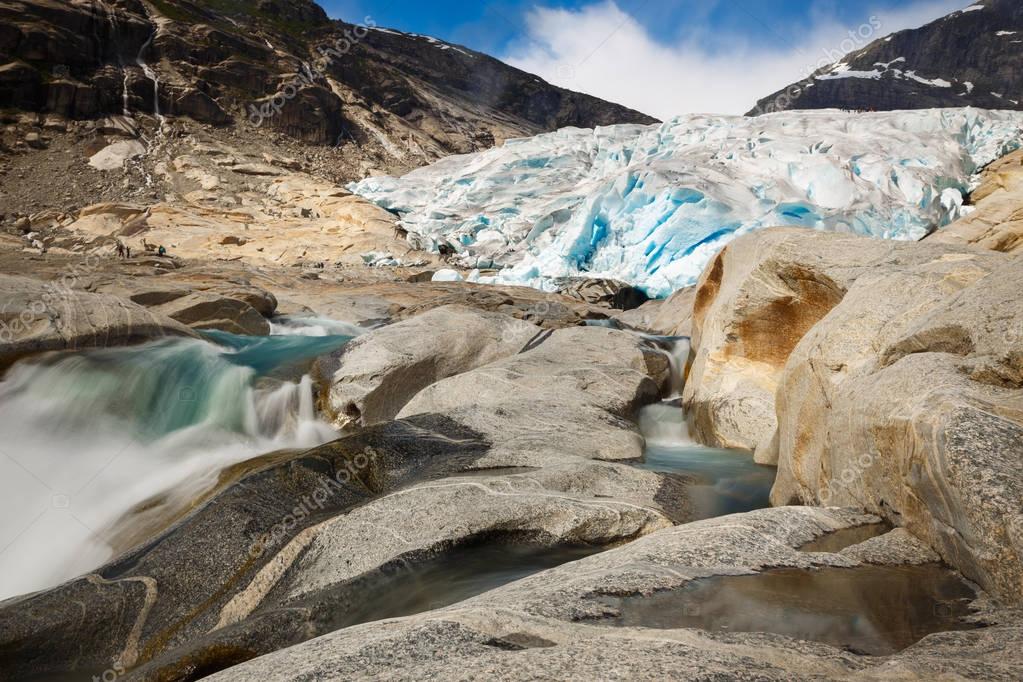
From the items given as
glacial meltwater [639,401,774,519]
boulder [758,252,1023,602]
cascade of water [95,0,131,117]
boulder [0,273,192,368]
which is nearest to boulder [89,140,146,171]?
cascade of water [95,0,131,117]

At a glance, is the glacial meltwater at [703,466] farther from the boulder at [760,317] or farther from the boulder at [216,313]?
the boulder at [216,313]

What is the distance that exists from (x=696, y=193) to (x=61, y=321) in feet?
61.7

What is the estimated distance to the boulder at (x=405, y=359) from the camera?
30.4 ft

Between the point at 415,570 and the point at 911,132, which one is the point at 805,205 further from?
the point at 415,570

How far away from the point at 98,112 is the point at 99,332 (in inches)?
1548

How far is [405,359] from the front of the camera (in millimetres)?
9672

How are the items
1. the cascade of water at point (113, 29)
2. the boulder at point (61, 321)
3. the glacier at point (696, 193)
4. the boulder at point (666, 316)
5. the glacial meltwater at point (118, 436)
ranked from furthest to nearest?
the cascade of water at point (113, 29) < the glacier at point (696, 193) < the boulder at point (666, 316) < the boulder at point (61, 321) < the glacial meltwater at point (118, 436)

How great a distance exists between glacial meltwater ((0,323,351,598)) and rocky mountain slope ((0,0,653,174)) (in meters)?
39.4

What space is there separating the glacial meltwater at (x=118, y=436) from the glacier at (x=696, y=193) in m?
15.0

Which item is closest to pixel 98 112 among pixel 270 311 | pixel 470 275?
pixel 470 275

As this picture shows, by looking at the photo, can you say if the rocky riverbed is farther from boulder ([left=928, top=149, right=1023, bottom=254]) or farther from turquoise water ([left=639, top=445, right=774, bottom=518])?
boulder ([left=928, top=149, right=1023, bottom=254])
